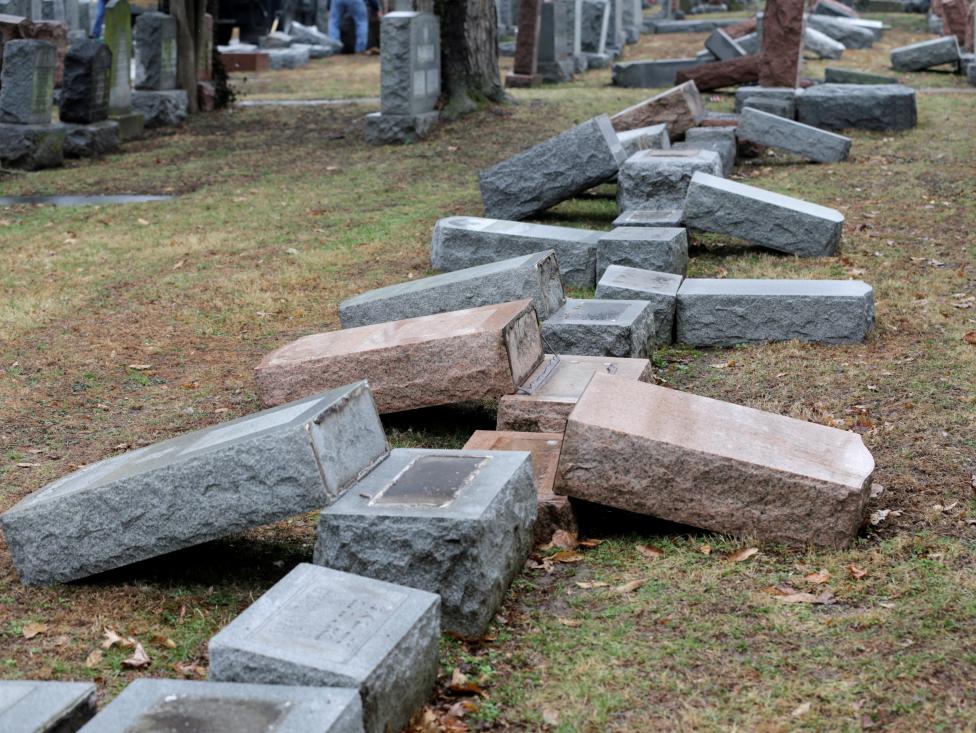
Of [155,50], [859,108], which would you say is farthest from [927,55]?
[155,50]

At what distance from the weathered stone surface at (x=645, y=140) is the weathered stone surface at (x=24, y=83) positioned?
7720mm

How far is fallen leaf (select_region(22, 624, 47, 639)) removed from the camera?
408 cm

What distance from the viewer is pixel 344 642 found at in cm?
339

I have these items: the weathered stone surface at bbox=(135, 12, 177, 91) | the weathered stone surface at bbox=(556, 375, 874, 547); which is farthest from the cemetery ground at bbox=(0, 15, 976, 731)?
the weathered stone surface at bbox=(135, 12, 177, 91)

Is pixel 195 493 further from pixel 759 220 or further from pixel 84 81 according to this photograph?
pixel 84 81

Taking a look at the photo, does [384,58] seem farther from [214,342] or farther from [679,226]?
[214,342]

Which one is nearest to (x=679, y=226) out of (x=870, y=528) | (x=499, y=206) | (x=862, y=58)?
(x=499, y=206)

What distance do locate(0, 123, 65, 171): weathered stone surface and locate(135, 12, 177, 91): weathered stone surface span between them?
344 centimetres

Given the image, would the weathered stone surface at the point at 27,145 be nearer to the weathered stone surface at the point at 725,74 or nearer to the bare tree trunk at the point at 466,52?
the bare tree trunk at the point at 466,52

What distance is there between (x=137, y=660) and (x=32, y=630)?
1.67 ft

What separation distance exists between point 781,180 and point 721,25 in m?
20.3

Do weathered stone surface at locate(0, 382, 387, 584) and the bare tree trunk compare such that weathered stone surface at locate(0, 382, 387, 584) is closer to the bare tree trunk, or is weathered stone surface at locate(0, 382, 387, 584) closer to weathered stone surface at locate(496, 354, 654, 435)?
weathered stone surface at locate(496, 354, 654, 435)

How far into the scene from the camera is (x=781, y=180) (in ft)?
39.7

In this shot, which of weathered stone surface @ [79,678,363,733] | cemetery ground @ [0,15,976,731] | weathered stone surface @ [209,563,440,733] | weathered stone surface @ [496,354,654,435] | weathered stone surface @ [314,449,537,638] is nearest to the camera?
weathered stone surface @ [79,678,363,733]
